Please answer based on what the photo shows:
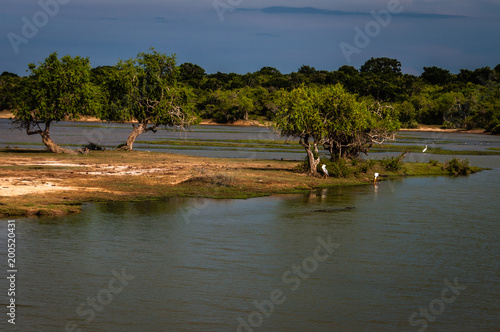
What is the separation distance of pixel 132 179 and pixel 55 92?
46.3 feet

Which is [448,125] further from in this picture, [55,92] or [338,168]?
[55,92]

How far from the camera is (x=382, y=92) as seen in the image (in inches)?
5502

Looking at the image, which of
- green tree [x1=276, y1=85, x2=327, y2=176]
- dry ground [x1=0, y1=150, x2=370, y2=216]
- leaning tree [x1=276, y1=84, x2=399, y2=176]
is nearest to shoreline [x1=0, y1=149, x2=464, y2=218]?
dry ground [x1=0, y1=150, x2=370, y2=216]

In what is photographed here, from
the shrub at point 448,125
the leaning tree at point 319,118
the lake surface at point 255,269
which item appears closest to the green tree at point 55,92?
the leaning tree at point 319,118

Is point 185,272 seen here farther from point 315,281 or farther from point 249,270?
point 315,281

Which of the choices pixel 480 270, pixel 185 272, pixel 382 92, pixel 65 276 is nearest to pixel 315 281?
pixel 185 272

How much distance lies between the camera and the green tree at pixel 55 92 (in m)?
43.8

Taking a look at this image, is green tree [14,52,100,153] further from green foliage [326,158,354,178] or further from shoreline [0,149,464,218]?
green foliage [326,158,354,178]

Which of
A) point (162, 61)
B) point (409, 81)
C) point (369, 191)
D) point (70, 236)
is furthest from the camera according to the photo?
point (409, 81)

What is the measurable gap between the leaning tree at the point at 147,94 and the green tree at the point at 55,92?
4.71 metres

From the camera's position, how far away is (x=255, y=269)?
17.2 m

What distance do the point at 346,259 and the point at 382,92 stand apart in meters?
125

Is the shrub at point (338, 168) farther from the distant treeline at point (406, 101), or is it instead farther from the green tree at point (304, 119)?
the distant treeline at point (406, 101)

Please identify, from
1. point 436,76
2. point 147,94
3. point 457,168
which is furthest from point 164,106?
point 436,76
